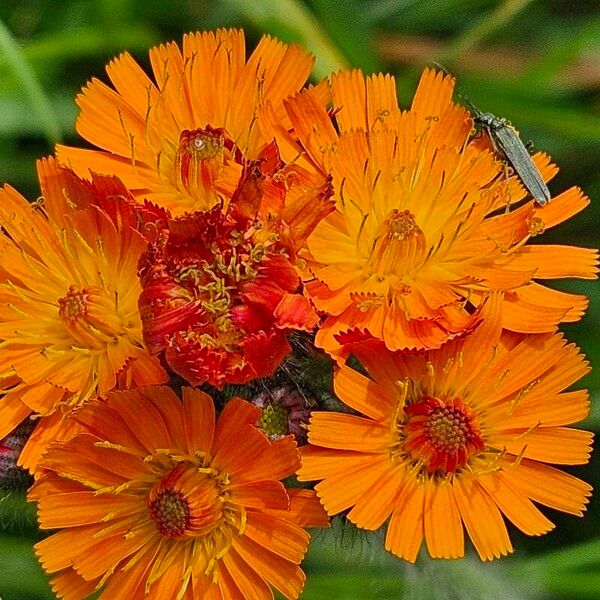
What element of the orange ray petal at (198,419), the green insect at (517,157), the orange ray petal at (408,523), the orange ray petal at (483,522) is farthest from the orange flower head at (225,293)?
the green insect at (517,157)

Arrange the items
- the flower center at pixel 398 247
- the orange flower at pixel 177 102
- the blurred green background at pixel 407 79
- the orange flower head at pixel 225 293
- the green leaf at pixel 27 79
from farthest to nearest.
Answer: the green leaf at pixel 27 79 < the blurred green background at pixel 407 79 < the orange flower at pixel 177 102 < the flower center at pixel 398 247 < the orange flower head at pixel 225 293

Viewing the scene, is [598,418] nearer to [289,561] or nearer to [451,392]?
[451,392]

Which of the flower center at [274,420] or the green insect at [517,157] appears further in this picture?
the green insect at [517,157]

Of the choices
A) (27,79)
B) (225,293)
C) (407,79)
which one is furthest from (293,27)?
(225,293)

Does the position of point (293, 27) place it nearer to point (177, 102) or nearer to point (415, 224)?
point (177, 102)

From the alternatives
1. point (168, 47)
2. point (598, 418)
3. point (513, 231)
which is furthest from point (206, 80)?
point (598, 418)

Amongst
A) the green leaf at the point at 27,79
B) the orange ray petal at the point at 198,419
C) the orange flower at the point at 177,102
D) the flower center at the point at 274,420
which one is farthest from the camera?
the green leaf at the point at 27,79

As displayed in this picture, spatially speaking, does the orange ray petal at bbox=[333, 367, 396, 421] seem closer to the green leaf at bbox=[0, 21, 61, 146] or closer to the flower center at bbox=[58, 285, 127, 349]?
the flower center at bbox=[58, 285, 127, 349]

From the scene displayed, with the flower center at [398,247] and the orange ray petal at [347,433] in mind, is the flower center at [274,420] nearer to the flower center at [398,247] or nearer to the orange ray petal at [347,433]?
the orange ray petal at [347,433]
